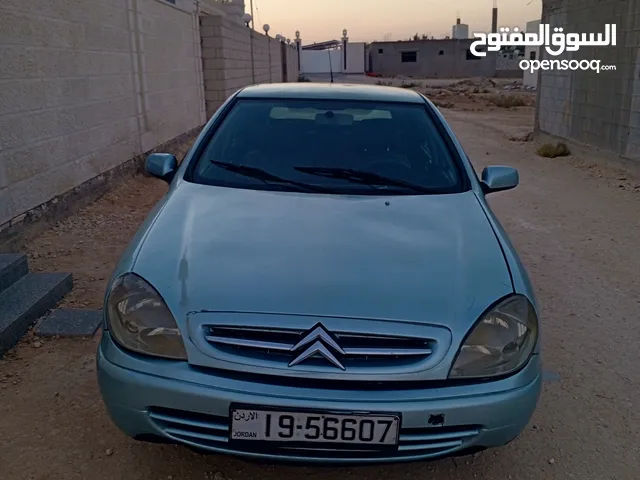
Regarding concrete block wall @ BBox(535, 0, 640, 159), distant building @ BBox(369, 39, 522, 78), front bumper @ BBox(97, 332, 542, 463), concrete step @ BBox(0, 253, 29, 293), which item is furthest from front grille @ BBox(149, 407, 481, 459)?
distant building @ BBox(369, 39, 522, 78)

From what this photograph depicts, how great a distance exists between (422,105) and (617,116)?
23.5 ft

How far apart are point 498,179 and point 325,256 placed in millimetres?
1454

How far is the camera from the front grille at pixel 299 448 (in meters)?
1.95

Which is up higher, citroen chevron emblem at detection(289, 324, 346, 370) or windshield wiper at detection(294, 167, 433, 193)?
windshield wiper at detection(294, 167, 433, 193)

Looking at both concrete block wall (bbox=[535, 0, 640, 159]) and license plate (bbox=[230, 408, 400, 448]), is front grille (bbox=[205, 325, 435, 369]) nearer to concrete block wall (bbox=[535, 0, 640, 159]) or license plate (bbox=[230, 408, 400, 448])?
license plate (bbox=[230, 408, 400, 448])

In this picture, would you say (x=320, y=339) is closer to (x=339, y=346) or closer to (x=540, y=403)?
(x=339, y=346)

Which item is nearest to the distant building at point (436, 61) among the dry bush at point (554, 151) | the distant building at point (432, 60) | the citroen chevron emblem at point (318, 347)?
the distant building at point (432, 60)

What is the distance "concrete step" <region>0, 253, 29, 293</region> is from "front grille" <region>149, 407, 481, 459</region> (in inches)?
88.9

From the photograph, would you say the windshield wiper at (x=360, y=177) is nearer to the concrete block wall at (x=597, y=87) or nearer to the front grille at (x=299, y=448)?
the front grille at (x=299, y=448)

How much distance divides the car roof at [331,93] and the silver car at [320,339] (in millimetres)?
1227

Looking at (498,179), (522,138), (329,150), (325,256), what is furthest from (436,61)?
(325,256)

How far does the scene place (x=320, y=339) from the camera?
195 cm

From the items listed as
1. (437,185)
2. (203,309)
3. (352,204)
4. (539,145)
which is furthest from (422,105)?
(539,145)

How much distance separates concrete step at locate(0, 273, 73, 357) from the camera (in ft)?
10.8
